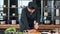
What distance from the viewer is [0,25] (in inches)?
197

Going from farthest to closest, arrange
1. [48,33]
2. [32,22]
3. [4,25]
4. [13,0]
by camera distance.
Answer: [13,0] → [4,25] → [32,22] → [48,33]

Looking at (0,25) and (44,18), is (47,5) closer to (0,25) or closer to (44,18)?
(44,18)

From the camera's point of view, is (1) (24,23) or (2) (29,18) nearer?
(1) (24,23)

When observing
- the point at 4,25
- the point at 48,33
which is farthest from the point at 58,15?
the point at 48,33

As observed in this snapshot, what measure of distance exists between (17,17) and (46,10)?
772 millimetres

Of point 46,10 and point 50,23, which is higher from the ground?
point 46,10

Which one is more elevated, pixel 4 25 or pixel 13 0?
pixel 13 0

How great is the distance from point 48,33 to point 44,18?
2.84 m

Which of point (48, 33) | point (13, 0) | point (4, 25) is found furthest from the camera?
point (13, 0)

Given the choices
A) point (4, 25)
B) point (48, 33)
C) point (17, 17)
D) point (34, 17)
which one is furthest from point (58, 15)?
point (48, 33)

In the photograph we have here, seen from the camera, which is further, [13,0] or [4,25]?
[13,0]

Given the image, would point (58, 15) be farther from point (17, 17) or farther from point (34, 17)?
point (34, 17)

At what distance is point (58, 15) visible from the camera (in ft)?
17.1

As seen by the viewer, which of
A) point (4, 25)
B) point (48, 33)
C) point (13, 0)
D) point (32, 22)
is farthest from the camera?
point (13, 0)
